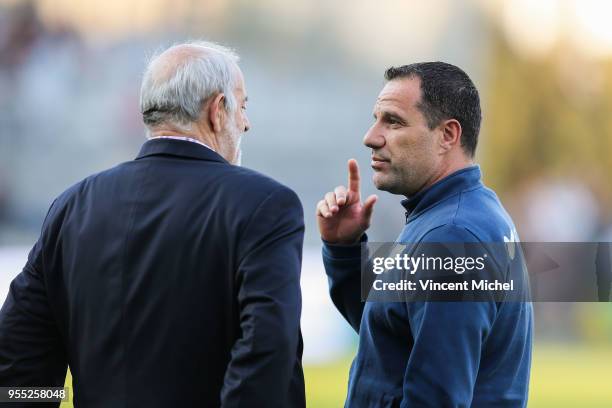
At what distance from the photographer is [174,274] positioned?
102 inches

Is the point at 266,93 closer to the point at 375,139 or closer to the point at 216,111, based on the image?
the point at 375,139

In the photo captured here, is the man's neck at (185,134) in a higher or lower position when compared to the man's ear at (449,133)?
lower

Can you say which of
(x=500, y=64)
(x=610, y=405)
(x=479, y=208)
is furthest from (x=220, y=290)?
(x=500, y=64)

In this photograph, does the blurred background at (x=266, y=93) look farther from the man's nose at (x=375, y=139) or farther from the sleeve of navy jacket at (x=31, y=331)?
the sleeve of navy jacket at (x=31, y=331)

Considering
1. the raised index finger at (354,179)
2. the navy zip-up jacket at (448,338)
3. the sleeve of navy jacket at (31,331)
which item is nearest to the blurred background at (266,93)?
the raised index finger at (354,179)

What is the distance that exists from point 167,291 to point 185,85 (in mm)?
534

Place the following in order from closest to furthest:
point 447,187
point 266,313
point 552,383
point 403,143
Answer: point 266,313
point 447,187
point 403,143
point 552,383

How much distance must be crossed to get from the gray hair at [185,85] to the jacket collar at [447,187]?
0.61m

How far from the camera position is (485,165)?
56.7 ft

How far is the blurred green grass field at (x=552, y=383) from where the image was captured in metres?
8.85

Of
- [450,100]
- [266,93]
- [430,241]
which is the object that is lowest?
[430,241]

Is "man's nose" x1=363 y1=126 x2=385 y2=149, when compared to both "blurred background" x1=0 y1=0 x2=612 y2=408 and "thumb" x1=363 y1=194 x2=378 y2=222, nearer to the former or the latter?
"thumb" x1=363 y1=194 x2=378 y2=222

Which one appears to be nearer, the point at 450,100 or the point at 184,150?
the point at 184,150

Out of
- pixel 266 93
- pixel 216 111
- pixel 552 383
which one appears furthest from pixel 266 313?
pixel 266 93
